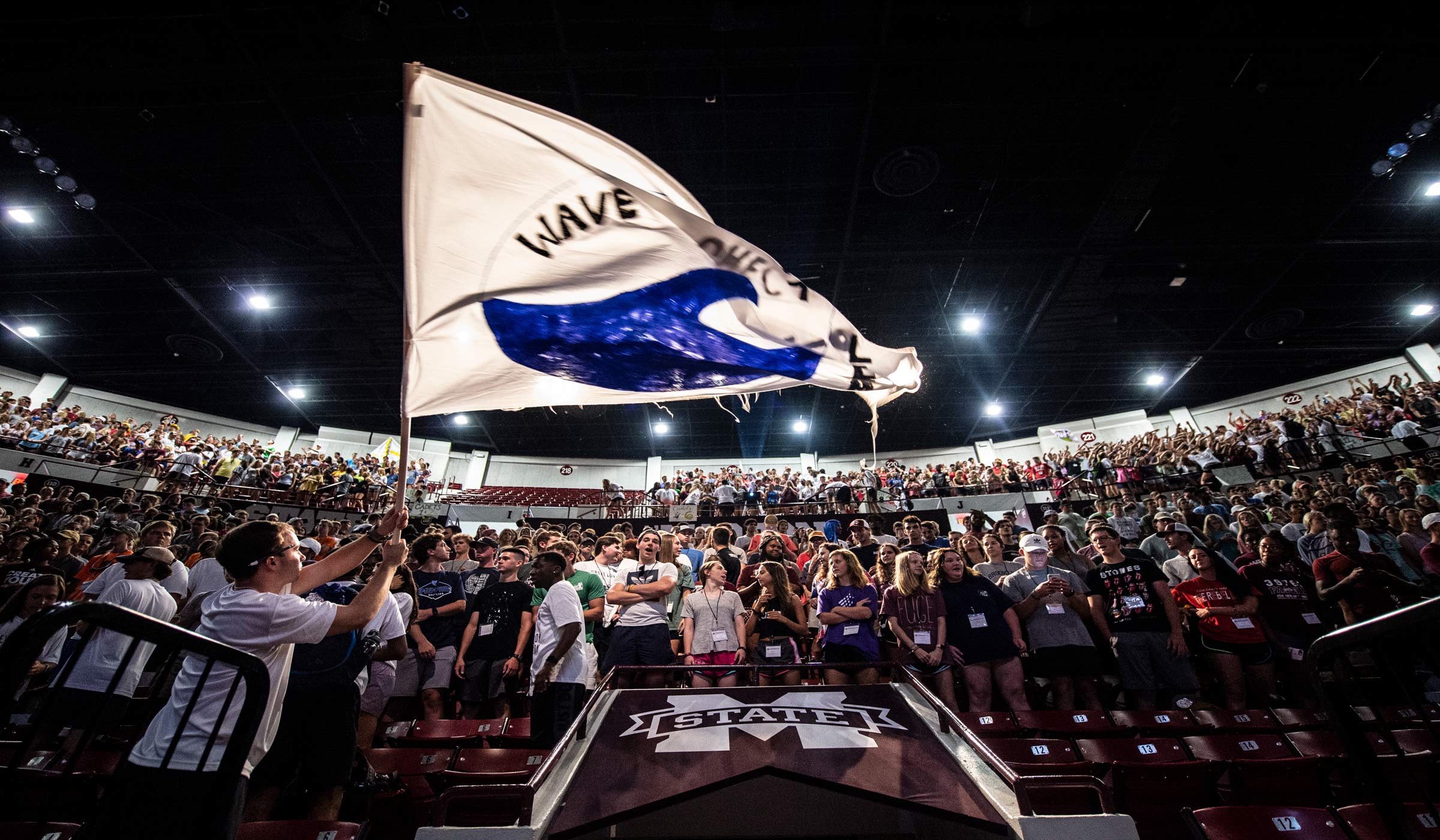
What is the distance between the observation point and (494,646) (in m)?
4.66

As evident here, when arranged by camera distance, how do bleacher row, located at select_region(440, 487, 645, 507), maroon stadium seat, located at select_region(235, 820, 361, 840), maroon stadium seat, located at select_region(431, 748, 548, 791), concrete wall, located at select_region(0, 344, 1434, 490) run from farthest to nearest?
1. bleacher row, located at select_region(440, 487, 645, 507)
2. concrete wall, located at select_region(0, 344, 1434, 490)
3. maroon stadium seat, located at select_region(431, 748, 548, 791)
4. maroon stadium seat, located at select_region(235, 820, 361, 840)

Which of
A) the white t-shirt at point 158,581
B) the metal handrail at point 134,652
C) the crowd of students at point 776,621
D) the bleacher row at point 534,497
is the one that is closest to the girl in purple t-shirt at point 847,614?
the crowd of students at point 776,621

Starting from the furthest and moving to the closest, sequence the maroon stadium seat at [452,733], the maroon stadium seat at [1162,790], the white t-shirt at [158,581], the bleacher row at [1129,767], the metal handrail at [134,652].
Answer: the white t-shirt at [158,581] < the maroon stadium seat at [452,733] < the maroon stadium seat at [1162,790] < the bleacher row at [1129,767] < the metal handrail at [134,652]

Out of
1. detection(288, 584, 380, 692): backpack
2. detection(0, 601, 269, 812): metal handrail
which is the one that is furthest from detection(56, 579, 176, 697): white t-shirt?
detection(0, 601, 269, 812): metal handrail

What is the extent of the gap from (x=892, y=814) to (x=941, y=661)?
7.46ft

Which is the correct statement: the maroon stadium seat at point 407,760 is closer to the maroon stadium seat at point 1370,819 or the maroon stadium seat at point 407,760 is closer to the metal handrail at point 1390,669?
the metal handrail at point 1390,669

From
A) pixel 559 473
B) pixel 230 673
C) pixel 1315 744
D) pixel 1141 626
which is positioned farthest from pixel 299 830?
pixel 559 473

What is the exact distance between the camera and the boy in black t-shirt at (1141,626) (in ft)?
14.1

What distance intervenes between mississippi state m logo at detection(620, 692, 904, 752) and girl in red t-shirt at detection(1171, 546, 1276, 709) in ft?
12.2

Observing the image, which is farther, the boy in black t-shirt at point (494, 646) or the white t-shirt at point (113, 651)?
the boy in black t-shirt at point (494, 646)

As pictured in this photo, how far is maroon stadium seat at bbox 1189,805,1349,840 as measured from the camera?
2.16 meters

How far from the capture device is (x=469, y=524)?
59.2 feet

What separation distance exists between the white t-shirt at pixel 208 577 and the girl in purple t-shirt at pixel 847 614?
5.39 m

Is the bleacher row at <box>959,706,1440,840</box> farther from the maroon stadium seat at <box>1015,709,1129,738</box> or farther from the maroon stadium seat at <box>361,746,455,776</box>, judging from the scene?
the maroon stadium seat at <box>361,746,455,776</box>
